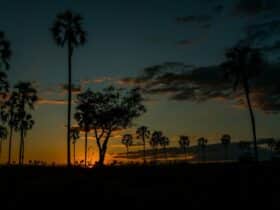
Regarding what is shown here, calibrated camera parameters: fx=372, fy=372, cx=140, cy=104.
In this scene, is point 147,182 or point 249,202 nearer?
point 249,202

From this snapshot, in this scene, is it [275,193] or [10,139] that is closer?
[275,193]

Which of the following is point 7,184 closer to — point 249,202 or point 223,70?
point 249,202

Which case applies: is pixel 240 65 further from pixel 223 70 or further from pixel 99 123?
pixel 99 123

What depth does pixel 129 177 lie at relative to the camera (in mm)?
22000

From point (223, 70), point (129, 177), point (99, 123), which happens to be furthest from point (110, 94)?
point (129, 177)

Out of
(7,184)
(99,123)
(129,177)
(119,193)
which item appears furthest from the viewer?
(99,123)

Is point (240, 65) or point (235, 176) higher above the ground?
point (240, 65)

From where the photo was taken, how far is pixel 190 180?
805 inches

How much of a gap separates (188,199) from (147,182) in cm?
525

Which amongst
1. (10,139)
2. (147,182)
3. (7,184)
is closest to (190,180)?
(147,182)

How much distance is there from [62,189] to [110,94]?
44166mm

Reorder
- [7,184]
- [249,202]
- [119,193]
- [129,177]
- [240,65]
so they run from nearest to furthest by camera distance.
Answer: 1. [249,202]
2. [119,193]
3. [7,184]
4. [129,177]
5. [240,65]

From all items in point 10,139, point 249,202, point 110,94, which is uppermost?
point 110,94

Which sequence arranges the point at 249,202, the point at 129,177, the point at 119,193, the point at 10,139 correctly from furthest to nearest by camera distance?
the point at 10,139 < the point at 129,177 < the point at 119,193 < the point at 249,202
